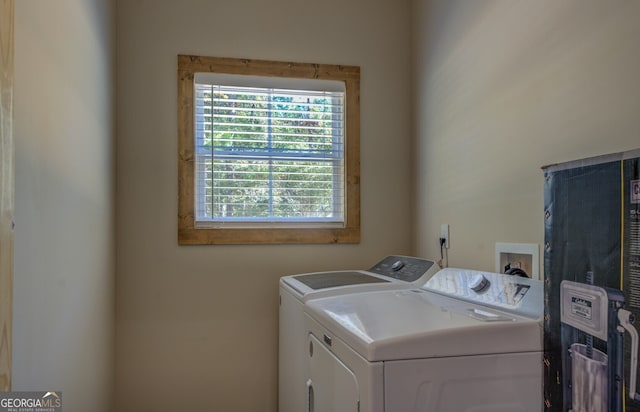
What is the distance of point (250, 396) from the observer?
8.29 feet

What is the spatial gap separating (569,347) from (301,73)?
1983mm

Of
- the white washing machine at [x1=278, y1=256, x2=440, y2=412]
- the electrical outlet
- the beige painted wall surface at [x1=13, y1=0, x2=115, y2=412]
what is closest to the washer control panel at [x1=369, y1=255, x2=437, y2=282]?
the white washing machine at [x1=278, y1=256, x2=440, y2=412]

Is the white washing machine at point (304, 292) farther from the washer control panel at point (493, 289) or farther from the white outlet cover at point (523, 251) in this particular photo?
the white outlet cover at point (523, 251)

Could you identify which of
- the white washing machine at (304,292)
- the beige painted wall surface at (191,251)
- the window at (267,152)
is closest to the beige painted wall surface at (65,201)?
the beige painted wall surface at (191,251)

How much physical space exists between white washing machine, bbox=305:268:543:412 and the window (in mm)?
1198

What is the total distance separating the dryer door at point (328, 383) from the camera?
1.22 m

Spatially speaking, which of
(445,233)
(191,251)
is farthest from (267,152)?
(445,233)

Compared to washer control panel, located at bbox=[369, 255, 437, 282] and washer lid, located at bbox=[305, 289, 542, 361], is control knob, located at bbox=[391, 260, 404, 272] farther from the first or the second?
washer lid, located at bbox=[305, 289, 542, 361]

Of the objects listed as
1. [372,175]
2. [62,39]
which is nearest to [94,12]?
[62,39]

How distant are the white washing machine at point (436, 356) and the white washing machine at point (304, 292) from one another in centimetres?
36

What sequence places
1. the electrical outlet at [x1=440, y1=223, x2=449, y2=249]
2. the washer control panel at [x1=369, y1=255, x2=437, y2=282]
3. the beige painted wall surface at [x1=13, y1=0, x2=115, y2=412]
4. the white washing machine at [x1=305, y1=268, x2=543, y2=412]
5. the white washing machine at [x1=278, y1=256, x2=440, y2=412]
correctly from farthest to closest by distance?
the electrical outlet at [x1=440, y1=223, x2=449, y2=249] → the washer control panel at [x1=369, y1=255, x2=437, y2=282] → the white washing machine at [x1=278, y1=256, x2=440, y2=412] → the beige painted wall surface at [x1=13, y1=0, x2=115, y2=412] → the white washing machine at [x1=305, y1=268, x2=543, y2=412]

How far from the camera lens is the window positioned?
251cm

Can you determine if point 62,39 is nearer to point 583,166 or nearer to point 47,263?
point 47,263

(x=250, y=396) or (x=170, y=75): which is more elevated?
(x=170, y=75)
